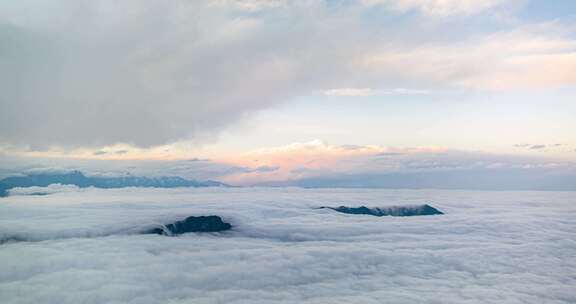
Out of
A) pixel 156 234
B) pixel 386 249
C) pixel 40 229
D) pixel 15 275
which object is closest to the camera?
pixel 15 275

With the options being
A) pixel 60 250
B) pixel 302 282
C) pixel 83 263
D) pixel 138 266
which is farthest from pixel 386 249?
pixel 60 250

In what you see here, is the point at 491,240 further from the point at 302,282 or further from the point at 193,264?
the point at 193,264

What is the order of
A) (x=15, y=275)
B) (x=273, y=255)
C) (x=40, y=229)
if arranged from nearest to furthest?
(x=15, y=275)
(x=273, y=255)
(x=40, y=229)

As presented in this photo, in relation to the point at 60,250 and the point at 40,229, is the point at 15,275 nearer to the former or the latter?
the point at 60,250

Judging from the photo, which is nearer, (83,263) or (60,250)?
(83,263)

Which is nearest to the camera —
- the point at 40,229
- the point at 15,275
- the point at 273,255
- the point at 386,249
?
the point at 15,275

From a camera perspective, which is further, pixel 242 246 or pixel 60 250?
pixel 242 246

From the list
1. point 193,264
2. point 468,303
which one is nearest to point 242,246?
point 193,264

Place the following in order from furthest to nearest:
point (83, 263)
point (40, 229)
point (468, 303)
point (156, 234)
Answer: point (156, 234)
point (40, 229)
point (83, 263)
point (468, 303)
